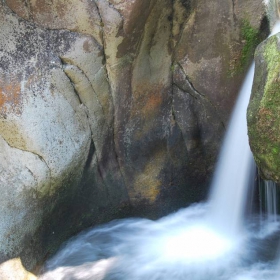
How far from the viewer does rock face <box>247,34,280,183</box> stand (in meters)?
3.15

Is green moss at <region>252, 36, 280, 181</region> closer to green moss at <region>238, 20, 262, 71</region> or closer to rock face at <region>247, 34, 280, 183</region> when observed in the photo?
rock face at <region>247, 34, 280, 183</region>

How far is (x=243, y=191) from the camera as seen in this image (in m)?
4.66

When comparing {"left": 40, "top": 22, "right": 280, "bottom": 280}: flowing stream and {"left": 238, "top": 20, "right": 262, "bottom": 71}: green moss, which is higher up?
{"left": 238, "top": 20, "right": 262, "bottom": 71}: green moss

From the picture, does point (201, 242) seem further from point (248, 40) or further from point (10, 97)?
point (10, 97)

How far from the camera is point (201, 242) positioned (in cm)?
448

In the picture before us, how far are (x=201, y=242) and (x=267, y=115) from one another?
1884 mm

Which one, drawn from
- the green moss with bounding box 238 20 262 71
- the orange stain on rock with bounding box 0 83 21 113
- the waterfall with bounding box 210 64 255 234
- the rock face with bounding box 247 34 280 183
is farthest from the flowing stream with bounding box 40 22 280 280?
the orange stain on rock with bounding box 0 83 21 113

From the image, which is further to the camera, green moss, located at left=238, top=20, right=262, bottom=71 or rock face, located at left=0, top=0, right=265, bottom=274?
green moss, located at left=238, top=20, right=262, bottom=71

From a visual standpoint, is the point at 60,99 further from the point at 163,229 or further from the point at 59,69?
the point at 163,229

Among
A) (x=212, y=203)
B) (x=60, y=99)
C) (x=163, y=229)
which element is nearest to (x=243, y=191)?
(x=212, y=203)

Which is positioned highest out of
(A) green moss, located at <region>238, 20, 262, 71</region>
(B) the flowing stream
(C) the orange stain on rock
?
(A) green moss, located at <region>238, 20, 262, 71</region>

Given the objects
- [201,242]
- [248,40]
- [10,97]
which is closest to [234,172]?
[201,242]

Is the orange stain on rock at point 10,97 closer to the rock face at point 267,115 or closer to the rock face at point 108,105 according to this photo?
the rock face at point 108,105

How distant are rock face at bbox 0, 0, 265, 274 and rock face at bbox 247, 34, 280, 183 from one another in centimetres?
124
